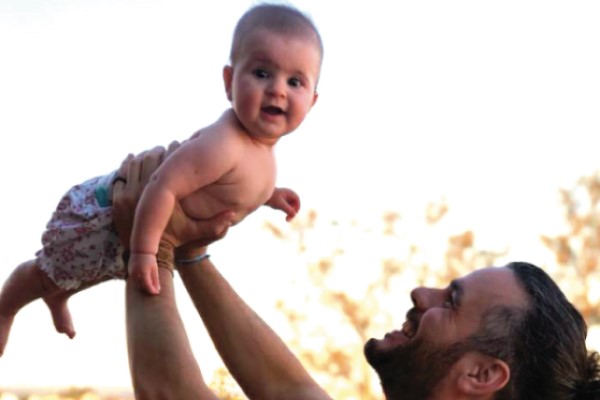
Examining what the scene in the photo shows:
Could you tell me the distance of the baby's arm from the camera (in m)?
2.07

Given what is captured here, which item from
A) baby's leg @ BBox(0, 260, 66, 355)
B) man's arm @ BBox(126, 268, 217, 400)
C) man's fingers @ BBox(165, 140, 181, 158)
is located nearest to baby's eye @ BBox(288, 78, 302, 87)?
man's fingers @ BBox(165, 140, 181, 158)

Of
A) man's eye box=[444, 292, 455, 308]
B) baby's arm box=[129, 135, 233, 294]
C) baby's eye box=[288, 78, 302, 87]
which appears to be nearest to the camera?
baby's arm box=[129, 135, 233, 294]

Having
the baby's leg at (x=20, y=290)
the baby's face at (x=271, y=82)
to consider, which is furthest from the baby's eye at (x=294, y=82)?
the baby's leg at (x=20, y=290)

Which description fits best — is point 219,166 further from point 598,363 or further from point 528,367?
point 598,363

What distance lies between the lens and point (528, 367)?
232 centimetres

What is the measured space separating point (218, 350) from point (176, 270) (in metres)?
0.23

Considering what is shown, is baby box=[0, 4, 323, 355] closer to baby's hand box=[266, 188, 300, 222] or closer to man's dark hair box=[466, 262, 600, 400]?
baby's hand box=[266, 188, 300, 222]

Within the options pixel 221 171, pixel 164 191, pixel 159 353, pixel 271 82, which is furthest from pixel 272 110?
pixel 159 353

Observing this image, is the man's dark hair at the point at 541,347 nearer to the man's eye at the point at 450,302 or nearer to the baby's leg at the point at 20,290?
the man's eye at the point at 450,302

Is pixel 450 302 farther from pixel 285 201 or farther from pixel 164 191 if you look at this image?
pixel 164 191

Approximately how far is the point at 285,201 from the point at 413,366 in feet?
1.65

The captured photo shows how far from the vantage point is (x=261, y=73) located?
7.11ft

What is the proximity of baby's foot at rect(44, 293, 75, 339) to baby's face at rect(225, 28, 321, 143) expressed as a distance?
2.59ft

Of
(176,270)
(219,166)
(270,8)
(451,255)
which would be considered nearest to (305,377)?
(176,270)
